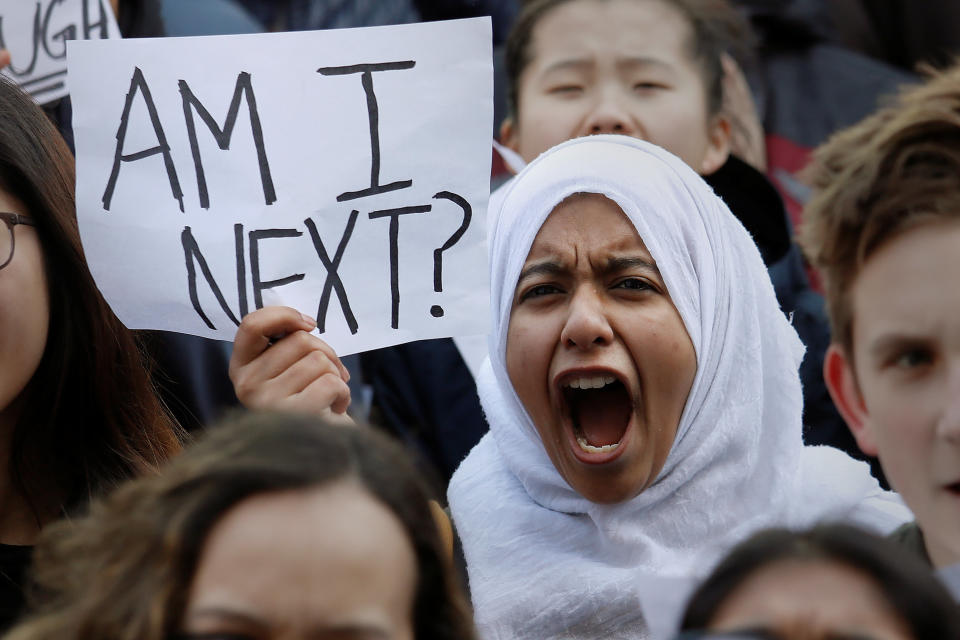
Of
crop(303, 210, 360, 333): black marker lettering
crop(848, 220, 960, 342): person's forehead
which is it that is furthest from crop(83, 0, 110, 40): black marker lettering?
crop(848, 220, 960, 342): person's forehead

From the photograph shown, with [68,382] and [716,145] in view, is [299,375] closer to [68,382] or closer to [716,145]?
[68,382]

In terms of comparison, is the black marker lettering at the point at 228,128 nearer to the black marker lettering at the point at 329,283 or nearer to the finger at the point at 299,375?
the black marker lettering at the point at 329,283

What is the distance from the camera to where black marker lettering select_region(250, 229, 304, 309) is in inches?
94.8

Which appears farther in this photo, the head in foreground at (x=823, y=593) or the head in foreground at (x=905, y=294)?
the head in foreground at (x=905, y=294)

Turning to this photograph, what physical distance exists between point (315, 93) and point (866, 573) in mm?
1370

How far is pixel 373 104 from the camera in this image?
246 cm

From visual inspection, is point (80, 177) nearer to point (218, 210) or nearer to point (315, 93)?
point (218, 210)

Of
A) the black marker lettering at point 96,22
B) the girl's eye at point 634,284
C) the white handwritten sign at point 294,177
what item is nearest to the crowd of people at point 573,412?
the girl's eye at point 634,284

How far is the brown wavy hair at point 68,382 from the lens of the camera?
8.04 feet

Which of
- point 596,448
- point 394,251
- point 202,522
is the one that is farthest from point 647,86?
point 202,522

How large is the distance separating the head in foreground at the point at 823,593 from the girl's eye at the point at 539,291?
1.27 meters

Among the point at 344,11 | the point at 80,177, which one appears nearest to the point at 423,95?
the point at 80,177

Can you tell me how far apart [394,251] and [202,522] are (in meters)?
0.94

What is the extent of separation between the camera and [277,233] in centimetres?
242
